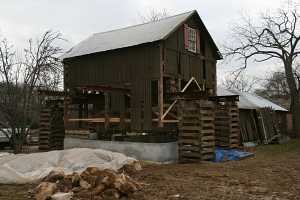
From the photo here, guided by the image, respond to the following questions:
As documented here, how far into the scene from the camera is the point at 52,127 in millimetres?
21266

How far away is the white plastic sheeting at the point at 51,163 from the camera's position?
33.8 feet

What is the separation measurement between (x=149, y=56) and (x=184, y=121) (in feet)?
12.3

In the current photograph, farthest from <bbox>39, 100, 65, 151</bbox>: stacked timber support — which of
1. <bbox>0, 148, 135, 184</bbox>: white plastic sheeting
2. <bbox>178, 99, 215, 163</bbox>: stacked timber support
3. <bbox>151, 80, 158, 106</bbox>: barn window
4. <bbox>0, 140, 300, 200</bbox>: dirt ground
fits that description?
<bbox>0, 140, 300, 200</bbox>: dirt ground

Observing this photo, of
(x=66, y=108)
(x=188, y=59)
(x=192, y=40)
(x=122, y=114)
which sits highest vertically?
(x=192, y=40)

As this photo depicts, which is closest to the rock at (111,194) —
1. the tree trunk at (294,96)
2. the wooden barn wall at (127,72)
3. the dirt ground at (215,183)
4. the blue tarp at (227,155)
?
the dirt ground at (215,183)

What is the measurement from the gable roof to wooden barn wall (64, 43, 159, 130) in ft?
0.96

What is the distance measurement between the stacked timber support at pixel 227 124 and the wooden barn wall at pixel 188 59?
2.03 metres

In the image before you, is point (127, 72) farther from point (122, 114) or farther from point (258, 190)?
point (258, 190)

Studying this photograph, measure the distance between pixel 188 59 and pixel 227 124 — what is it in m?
3.72

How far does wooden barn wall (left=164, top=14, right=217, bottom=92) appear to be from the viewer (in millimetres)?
17567

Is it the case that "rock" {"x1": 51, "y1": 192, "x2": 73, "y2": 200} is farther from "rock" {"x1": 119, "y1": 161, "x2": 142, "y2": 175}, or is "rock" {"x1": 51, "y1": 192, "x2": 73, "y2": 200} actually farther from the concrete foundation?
the concrete foundation

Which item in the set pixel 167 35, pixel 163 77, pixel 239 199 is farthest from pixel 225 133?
pixel 239 199

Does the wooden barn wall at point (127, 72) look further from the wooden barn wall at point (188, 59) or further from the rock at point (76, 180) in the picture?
the rock at point (76, 180)

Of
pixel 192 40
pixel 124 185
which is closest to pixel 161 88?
pixel 192 40
